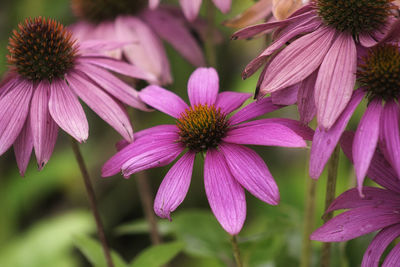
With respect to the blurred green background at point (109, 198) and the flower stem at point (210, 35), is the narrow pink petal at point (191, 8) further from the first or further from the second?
the blurred green background at point (109, 198)

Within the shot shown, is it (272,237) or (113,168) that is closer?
(113,168)

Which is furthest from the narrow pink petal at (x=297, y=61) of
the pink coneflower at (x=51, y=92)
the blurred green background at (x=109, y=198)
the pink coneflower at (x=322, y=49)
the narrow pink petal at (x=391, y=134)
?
the blurred green background at (x=109, y=198)

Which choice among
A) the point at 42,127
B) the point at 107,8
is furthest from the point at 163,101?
the point at 107,8

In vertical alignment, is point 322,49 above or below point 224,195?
above

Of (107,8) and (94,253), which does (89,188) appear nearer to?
(94,253)

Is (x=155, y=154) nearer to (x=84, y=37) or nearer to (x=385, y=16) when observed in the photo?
(x=385, y=16)

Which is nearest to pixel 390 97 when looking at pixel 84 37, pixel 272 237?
pixel 272 237

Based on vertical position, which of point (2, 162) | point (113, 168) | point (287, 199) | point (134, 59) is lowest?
point (287, 199)
